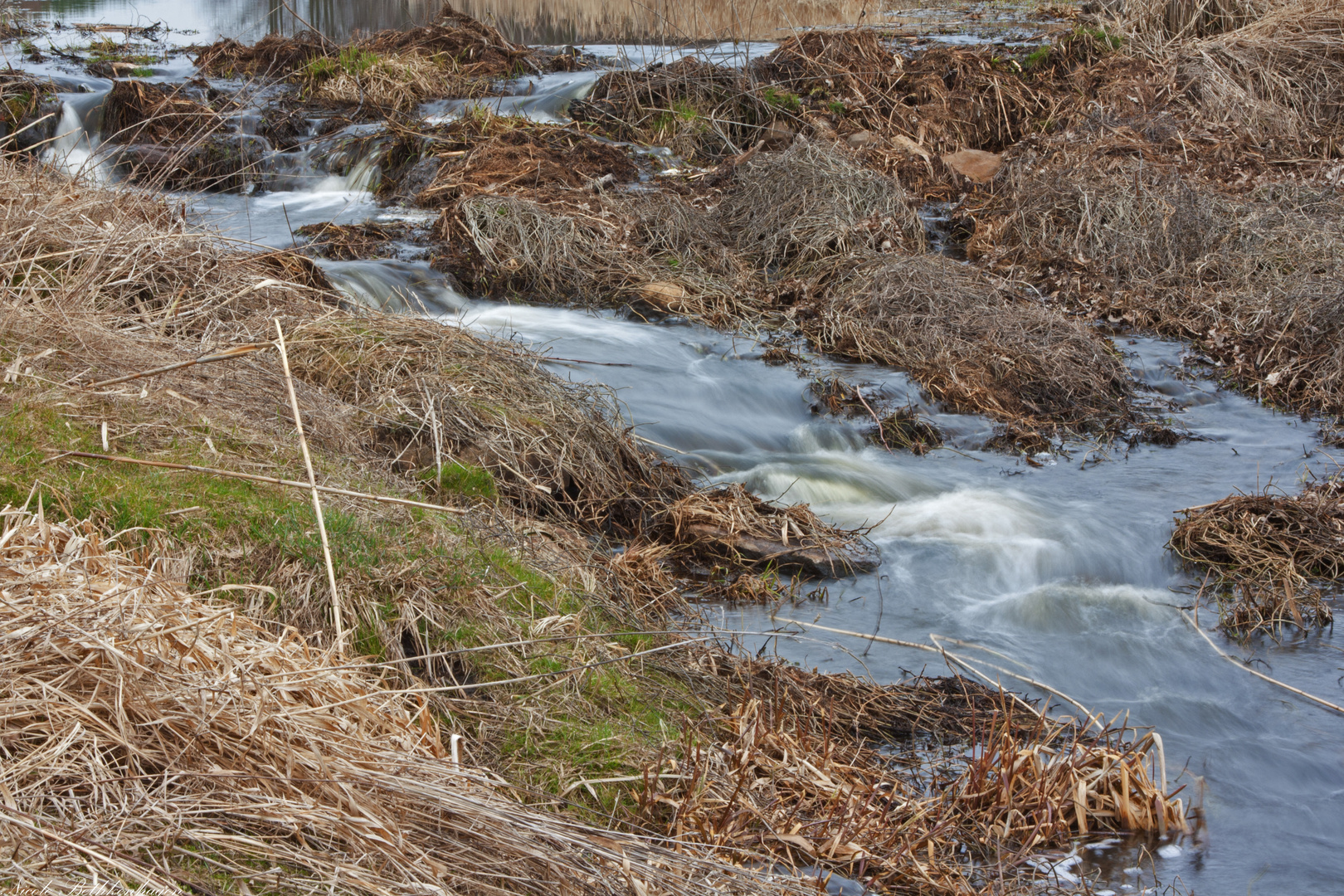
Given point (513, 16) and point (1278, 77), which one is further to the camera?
point (513, 16)

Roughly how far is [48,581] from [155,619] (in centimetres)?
31

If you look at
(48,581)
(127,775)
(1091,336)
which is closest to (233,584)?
(48,581)

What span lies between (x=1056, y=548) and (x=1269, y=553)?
1016 mm

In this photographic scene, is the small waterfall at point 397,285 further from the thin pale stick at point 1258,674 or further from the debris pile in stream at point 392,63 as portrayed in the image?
the debris pile in stream at point 392,63

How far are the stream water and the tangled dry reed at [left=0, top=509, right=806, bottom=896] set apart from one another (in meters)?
1.90

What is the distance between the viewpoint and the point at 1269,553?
560 centimetres

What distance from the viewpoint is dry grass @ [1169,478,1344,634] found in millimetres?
5188

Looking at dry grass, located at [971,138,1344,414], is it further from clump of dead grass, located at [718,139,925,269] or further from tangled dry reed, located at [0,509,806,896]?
tangled dry reed, located at [0,509,806,896]

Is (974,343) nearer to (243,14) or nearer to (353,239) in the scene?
(353,239)

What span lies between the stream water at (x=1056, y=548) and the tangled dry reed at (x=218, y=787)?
190 cm

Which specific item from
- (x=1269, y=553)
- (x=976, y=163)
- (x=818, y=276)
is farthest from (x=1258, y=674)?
(x=976, y=163)

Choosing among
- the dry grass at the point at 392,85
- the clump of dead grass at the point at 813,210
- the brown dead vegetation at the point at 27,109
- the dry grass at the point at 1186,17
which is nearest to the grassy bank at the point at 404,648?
the clump of dead grass at the point at 813,210

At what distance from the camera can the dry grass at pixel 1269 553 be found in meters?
5.19

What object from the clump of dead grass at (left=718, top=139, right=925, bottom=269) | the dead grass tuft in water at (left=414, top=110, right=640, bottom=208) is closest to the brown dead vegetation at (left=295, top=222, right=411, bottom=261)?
the dead grass tuft in water at (left=414, top=110, right=640, bottom=208)
